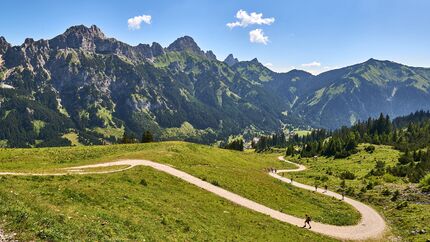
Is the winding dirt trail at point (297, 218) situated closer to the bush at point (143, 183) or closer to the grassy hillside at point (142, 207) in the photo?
the grassy hillside at point (142, 207)

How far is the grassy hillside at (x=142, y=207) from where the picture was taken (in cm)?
2552

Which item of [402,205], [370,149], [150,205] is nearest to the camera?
[150,205]

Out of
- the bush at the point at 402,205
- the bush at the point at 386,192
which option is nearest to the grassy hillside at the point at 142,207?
the bush at the point at 402,205

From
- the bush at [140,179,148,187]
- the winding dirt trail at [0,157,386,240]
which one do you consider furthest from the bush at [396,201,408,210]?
the bush at [140,179,148,187]

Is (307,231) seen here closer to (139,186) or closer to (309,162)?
(139,186)

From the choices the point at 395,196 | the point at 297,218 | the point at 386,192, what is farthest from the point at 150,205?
the point at 386,192

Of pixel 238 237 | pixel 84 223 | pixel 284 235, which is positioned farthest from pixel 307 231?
pixel 84 223

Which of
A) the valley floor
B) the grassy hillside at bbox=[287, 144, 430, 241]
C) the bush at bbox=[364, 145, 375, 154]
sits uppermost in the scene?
the valley floor

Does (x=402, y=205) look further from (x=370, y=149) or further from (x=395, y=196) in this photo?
(x=370, y=149)

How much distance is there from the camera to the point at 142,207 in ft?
118

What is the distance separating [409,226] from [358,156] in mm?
97008

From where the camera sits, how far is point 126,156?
71.4 metres

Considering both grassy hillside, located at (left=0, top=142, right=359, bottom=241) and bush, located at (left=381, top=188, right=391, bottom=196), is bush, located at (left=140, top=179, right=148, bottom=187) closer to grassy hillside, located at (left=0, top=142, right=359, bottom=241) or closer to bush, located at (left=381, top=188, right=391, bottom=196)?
grassy hillside, located at (left=0, top=142, right=359, bottom=241)

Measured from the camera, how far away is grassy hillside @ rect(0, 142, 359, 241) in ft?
83.7
